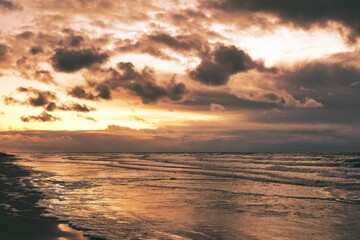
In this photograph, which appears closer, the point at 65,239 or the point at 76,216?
the point at 65,239

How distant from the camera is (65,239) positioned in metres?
10.6

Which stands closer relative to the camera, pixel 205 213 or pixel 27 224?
pixel 27 224

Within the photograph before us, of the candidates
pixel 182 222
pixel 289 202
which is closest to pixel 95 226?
pixel 182 222

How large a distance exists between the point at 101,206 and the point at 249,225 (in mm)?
6568

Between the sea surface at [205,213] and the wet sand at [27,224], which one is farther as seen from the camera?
the sea surface at [205,213]

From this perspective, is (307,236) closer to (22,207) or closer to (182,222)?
(182,222)

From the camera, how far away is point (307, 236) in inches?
444

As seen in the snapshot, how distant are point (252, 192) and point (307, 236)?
1134cm

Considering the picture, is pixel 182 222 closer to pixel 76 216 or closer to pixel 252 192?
pixel 76 216

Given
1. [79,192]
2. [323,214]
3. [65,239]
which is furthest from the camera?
[79,192]

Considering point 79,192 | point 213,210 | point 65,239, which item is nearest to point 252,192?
point 213,210

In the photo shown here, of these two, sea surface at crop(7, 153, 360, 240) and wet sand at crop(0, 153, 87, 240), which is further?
sea surface at crop(7, 153, 360, 240)

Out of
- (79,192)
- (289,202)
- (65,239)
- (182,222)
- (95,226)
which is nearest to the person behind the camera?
(65,239)

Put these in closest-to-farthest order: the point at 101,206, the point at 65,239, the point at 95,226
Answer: the point at 65,239 < the point at 95,226 < the point at 101,206
